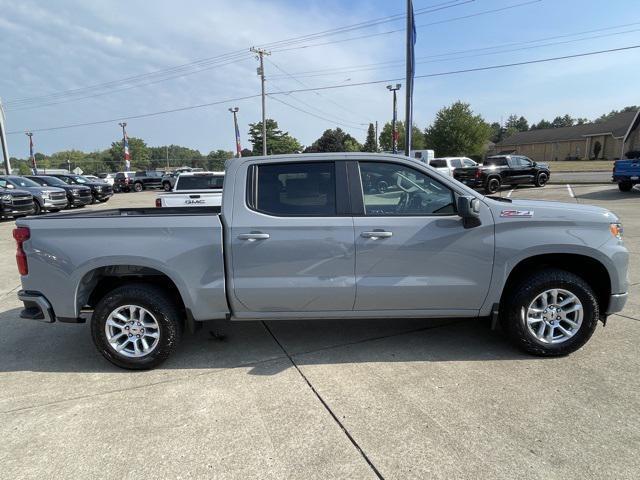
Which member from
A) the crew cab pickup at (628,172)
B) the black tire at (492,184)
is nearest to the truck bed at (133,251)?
the black tire at (492,184)

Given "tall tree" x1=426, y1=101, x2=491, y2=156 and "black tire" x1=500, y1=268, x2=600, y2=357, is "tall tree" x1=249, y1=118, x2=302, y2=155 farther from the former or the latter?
"black tire" x1=500, y1=268, x2=600, y2=357

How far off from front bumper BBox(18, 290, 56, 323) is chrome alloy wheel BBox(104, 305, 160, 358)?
529 mm

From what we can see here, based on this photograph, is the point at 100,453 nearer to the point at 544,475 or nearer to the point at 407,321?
the point at 544,475

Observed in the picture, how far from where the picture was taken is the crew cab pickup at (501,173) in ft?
70.1

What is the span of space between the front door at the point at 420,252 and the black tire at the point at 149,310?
1673mm

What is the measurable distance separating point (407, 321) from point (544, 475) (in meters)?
2.42

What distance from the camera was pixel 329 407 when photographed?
304cm

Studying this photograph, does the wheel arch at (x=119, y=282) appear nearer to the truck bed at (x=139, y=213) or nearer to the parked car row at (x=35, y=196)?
the truck bed at (x=139, y=213)

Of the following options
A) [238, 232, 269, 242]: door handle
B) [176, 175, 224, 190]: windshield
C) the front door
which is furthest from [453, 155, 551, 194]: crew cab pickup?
[238, 232, 269, 242]: door handle

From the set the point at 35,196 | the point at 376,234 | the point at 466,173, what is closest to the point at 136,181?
the point at 35,196

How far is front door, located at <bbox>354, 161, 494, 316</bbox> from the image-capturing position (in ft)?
11.6

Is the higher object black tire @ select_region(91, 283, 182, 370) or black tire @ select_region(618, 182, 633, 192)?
black tire @ select_region(618, 182, 633, 192)

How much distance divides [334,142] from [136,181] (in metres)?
59.0

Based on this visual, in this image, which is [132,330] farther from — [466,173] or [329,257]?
[466,173]
